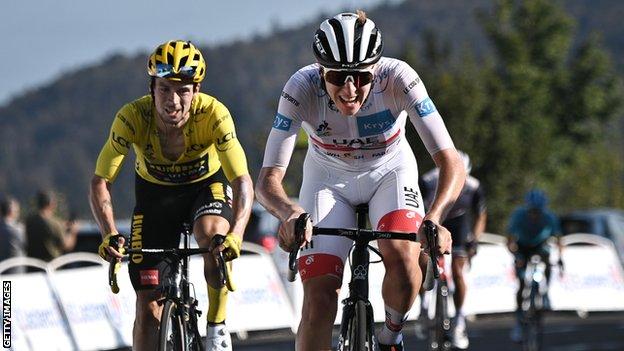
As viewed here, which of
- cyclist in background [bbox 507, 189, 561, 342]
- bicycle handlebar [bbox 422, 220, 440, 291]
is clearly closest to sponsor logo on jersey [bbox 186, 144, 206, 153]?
bicycle handlebar [bbox 422, 220, 440, 291]

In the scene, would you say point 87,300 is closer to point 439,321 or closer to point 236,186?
point 439,321

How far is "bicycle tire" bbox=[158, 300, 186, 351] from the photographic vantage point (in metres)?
8.08

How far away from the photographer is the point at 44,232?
669 inches

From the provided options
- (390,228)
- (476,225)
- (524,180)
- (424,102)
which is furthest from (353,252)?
(524,180)

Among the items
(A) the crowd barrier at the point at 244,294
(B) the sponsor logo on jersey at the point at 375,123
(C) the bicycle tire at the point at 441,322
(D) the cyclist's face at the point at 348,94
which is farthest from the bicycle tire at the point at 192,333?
(C) the bicycle tire at the point at 441,322

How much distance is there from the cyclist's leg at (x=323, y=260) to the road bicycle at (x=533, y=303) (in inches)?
323

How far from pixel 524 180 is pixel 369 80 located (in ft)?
196

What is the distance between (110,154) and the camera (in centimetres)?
876

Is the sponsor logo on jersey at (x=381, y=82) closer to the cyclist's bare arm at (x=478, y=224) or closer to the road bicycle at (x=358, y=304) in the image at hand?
the road bicycle at (x=358, y=304)

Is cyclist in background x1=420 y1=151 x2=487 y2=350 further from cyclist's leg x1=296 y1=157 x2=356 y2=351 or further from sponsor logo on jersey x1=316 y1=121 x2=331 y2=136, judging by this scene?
sponsor logo on jersey x1=316 y1=121 x2=331 y2=136

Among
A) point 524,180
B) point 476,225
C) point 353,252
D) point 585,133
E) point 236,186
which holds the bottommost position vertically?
point 353,252

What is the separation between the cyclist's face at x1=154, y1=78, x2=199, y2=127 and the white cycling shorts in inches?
33.8

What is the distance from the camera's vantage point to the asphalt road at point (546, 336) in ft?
55.6

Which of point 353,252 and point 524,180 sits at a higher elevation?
point 524,180
